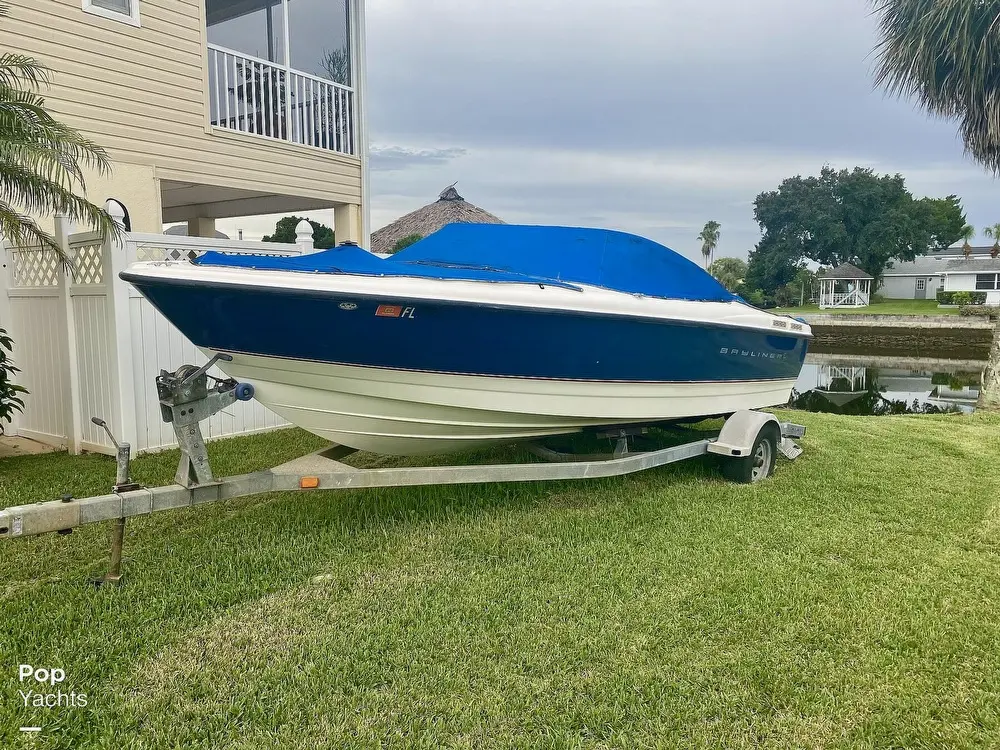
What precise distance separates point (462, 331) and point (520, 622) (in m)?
1.42

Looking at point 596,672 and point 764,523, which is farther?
point 764,523

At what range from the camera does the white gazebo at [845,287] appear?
5025 centimetres

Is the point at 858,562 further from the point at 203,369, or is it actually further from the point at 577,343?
the point at 203,369

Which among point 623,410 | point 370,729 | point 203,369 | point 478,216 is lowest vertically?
point 370,729

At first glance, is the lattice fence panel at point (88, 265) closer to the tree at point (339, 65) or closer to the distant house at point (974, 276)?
the tree at point (339, 65)

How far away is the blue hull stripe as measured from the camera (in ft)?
10.6

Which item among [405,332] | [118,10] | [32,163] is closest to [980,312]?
[118,10]

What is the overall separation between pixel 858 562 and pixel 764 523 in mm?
600

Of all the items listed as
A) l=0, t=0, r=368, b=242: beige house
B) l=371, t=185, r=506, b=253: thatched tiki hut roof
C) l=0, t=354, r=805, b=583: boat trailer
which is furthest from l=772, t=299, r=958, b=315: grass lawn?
l=0, t=354, r=805, b=583: boat trailer

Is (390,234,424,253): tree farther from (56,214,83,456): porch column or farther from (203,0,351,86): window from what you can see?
(56,214,83,456): porch column

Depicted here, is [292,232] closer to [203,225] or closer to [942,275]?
[203,225]

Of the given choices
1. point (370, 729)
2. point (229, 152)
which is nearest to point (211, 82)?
point (229, 152)

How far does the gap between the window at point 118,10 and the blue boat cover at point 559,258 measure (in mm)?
4611

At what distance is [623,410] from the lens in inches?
172
